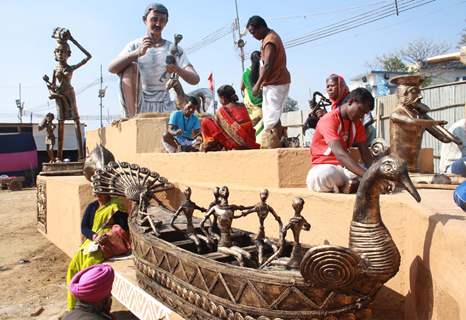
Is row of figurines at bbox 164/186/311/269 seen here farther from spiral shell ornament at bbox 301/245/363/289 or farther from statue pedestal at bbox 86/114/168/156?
statue pedestal at bbox 86/114/168/156

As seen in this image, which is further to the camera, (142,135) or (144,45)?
(144,45)

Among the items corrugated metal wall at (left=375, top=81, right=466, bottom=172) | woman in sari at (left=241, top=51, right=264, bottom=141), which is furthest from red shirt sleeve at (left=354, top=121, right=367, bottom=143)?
corrugated metal wall at (left=375, top=81, right=466, bottom=172)

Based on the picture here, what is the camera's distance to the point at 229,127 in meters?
4.58

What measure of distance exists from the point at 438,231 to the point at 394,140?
2436mm

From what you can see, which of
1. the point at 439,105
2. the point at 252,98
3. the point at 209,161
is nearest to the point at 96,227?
the point at 209,161

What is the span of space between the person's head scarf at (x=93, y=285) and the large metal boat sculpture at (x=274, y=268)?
496 millimetres

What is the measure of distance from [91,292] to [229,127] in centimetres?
263

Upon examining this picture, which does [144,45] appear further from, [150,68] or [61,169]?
[61,169]

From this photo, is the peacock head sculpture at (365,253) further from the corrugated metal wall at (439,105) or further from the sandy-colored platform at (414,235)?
the corrugated metal wall at (439,105)

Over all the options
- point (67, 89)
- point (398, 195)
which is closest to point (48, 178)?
point (67, 89)

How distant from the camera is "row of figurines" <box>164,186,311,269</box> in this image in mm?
2389

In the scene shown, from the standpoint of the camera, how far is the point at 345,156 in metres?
2.86

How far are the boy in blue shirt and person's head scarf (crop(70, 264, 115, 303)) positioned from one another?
10.8ft

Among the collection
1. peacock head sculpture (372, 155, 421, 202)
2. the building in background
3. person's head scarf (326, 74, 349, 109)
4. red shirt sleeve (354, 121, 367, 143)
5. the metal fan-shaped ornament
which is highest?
the building in background
